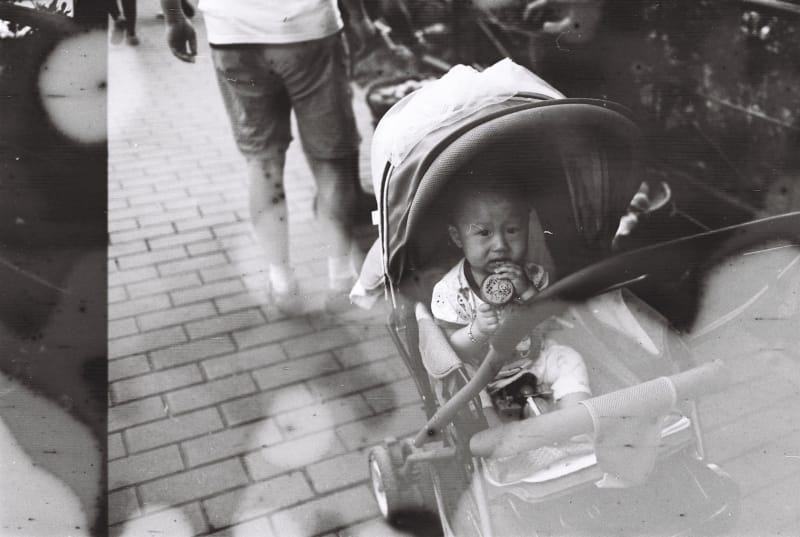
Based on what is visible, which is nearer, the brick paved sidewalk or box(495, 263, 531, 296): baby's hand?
box(495, 263, 531, 296): baby's hand

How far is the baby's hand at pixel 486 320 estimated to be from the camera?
1853mm

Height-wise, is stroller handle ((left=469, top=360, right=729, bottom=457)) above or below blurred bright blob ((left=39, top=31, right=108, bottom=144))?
below

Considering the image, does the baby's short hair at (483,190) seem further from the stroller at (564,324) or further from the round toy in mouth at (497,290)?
the round toy in mouth at (497,290)

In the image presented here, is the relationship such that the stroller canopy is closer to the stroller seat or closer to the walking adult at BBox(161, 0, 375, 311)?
the stroller seat

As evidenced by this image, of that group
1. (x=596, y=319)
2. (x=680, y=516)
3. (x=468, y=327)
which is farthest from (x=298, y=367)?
(x=680, y=516)

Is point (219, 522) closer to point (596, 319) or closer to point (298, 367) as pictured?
point (298, 367)

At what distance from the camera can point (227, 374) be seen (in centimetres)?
268

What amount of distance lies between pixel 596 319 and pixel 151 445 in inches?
61.0

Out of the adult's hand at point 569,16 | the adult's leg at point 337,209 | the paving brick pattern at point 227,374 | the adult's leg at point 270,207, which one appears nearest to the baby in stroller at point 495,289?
the paving brick pattern at point 227,374

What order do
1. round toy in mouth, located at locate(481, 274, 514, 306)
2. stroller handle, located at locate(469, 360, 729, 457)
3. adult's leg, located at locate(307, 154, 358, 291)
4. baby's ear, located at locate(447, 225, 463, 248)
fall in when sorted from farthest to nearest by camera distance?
1. adult's leg, located at locate(307, 154, 358, 291)
2. baby's ear, located at locate(447, 225, 463, 248)
3. round toy in mouth, located at locate(481, 274, 514, 306)
4. stroller handle, located at locate(469, 360, 729, 457)

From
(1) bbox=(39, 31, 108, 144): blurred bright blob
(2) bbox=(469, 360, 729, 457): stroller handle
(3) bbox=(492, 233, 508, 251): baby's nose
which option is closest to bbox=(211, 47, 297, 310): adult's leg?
(1) bbox=(39, 31, 108, 144): blurred bright blob

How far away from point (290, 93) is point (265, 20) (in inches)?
10.8

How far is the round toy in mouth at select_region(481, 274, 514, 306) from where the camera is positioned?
184 centimetres

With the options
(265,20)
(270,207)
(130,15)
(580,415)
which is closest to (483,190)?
(580,415)
